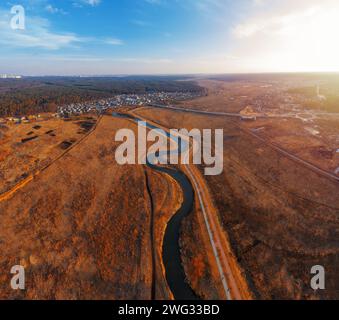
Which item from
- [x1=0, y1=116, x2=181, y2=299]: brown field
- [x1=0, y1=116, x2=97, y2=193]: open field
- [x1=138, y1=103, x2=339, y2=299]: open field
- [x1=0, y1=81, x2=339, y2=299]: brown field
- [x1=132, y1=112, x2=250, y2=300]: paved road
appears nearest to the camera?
[x1=132, y1=112, x2=250, y2=300]: paved road

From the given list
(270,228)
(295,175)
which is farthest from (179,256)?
(295,175)

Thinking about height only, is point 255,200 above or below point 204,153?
below

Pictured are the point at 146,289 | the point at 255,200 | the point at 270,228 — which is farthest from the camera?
the point at 255,200

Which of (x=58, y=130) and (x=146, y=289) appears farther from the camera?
(x=58, y=130)

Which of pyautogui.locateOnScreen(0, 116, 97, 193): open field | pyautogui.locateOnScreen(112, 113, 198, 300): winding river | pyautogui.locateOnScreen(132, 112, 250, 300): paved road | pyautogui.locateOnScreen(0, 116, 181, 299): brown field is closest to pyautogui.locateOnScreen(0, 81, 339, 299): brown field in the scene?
pyautogui.locateOnScreen(0, 116, 181, 299): brown field

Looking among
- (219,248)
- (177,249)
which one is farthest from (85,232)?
(219,248)

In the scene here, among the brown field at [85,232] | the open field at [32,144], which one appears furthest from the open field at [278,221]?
the open field at [32,144]

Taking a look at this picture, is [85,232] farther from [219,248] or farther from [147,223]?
[219,248]

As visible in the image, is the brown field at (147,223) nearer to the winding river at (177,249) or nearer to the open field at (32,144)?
the open field at (32,144)

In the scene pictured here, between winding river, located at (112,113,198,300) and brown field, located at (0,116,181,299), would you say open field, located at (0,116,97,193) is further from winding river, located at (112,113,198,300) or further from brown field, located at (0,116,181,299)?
winding river, located at (112,113,198,300)

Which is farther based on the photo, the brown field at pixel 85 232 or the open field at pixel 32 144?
the open field at pixel 32 144
